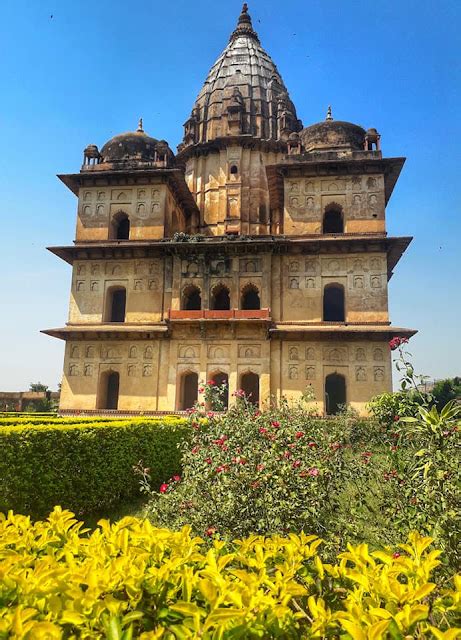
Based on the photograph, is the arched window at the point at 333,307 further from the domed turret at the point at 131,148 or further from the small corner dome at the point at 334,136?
the domed turret at the point at 131,148

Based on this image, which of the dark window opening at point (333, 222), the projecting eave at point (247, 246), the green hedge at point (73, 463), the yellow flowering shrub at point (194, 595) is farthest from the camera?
the dark window opening at point (333, 222)

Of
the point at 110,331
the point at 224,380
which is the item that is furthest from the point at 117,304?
the point at 224,380

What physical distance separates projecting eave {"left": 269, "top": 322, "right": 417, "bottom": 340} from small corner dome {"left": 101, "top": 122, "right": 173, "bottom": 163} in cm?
1054

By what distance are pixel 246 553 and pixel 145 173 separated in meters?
20.5

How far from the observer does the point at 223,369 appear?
1891 centimetres

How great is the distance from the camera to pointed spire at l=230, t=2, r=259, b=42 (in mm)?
31078

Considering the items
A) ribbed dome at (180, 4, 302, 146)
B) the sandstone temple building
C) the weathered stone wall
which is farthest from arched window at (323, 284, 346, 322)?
ribbed dome at (180, 4, 302, 146)

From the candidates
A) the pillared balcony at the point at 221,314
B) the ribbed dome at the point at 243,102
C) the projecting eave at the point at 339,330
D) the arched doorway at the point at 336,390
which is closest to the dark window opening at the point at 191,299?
the pillared balcony at the point at 221,314

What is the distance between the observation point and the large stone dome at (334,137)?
21.6 m

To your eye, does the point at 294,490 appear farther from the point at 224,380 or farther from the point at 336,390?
the point at 336,390

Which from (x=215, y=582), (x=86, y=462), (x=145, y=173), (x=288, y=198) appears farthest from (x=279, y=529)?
(x=145, y=173)

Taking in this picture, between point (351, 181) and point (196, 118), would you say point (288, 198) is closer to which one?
point (351, 181)

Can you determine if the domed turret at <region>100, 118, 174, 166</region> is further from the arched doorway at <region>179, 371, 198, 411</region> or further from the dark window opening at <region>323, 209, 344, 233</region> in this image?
the arched doorway at <region>179, 371, 198, 411</region>

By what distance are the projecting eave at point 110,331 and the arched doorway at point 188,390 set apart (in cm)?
219
